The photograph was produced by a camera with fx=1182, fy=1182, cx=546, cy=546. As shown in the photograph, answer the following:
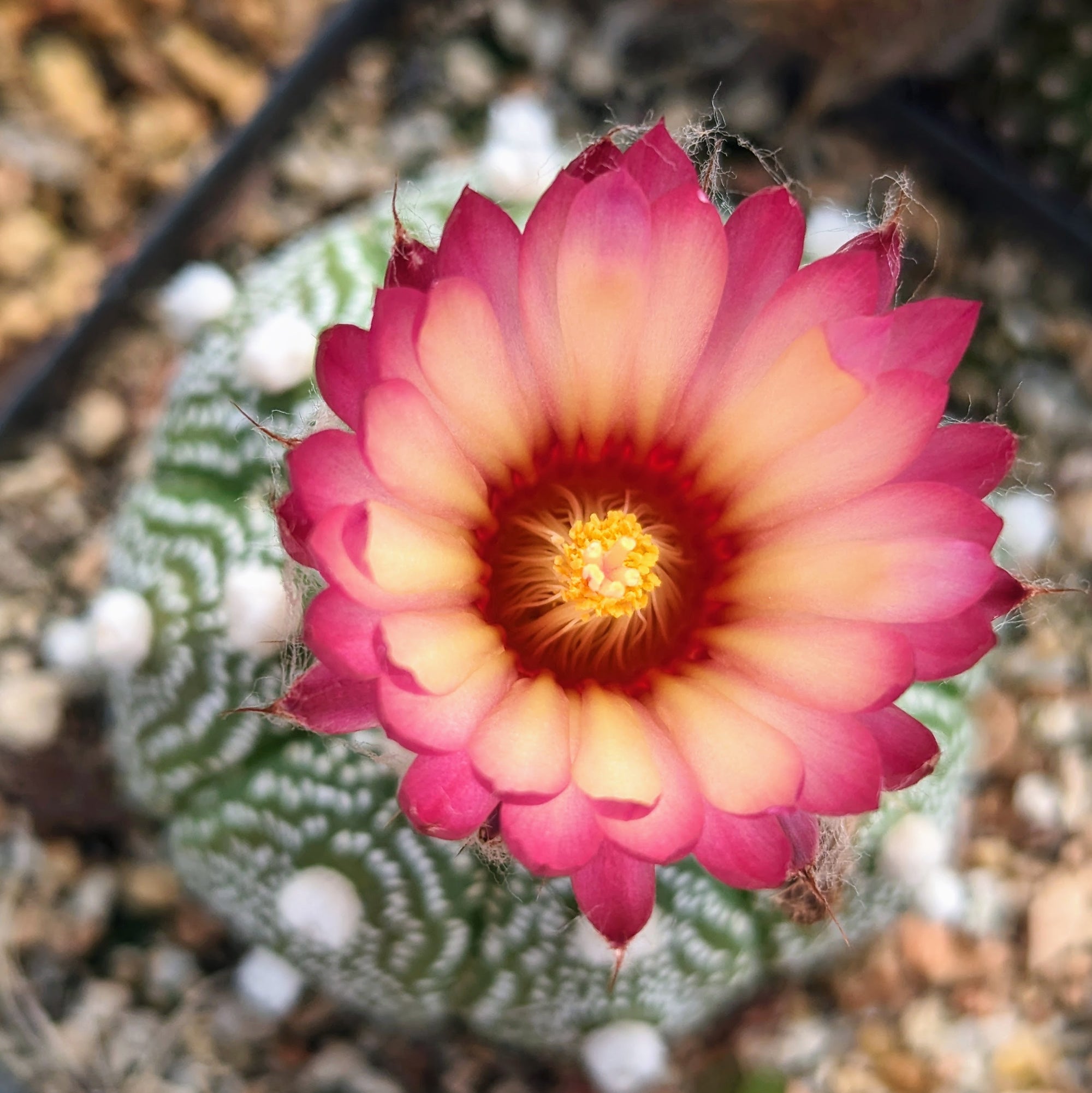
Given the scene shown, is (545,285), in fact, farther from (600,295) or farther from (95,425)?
(95,425)

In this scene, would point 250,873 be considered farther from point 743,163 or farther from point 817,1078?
point 743,163

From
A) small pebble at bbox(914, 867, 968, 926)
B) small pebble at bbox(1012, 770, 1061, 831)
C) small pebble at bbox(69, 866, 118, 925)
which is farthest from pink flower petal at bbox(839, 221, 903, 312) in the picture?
small pebble at bbox(69, 866, 118, 925)

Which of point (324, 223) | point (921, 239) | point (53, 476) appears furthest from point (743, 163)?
point (53, 476)

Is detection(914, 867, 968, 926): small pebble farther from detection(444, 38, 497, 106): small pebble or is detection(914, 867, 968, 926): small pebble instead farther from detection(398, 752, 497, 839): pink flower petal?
detection(444, 38, 497, 106): small pebble

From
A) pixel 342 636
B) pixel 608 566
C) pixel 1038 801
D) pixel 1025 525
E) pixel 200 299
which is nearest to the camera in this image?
pixel 342 636

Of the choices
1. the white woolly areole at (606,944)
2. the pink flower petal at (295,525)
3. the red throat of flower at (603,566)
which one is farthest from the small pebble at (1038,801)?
the pink flower petal at (295,525)

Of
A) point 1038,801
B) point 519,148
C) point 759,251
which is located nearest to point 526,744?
point 759,251

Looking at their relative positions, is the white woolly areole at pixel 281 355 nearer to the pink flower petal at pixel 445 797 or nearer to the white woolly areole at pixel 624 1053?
the pink flower petal at pixel 445 797
